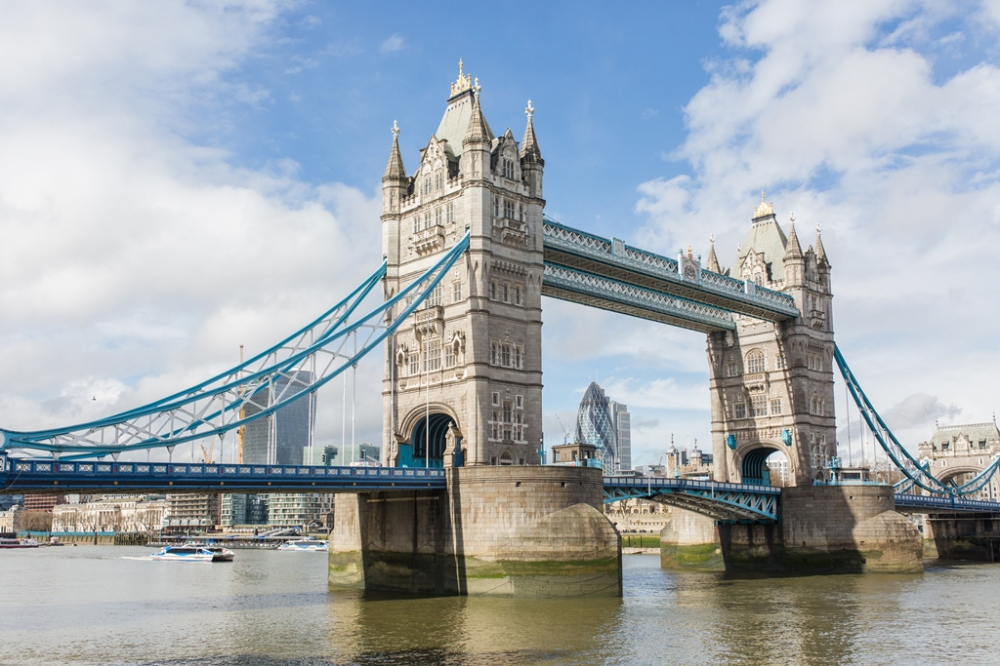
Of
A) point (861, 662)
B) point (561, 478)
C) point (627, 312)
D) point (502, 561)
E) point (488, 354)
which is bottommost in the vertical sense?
point (861, 662)

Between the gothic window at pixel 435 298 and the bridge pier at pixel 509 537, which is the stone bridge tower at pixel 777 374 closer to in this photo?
the gothic window at pixel 435 298

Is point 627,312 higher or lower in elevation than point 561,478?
higher

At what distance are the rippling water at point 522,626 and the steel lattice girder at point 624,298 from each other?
61.6 feet

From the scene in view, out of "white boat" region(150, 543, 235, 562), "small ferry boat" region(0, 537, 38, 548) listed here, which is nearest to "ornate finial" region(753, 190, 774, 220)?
"white boat" region(150, 543, 235, 562)

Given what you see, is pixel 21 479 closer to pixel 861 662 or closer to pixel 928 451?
pixel 861 662

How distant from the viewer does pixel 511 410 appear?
58.2 meters

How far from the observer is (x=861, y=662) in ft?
111

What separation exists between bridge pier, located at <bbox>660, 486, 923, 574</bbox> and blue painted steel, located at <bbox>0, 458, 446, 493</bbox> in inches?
1344

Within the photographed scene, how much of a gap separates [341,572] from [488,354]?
15289 millimetres

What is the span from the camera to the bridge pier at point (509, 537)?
48312 millimetres

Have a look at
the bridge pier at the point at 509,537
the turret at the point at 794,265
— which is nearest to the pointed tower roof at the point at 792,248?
the turret at the point at 794,265

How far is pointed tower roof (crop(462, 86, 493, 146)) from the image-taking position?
5806cm

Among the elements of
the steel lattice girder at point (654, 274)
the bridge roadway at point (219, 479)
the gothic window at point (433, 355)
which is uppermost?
the steel lattice girder at point (654, 274)

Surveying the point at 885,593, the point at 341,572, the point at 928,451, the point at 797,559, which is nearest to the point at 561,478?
the point at 341,572
